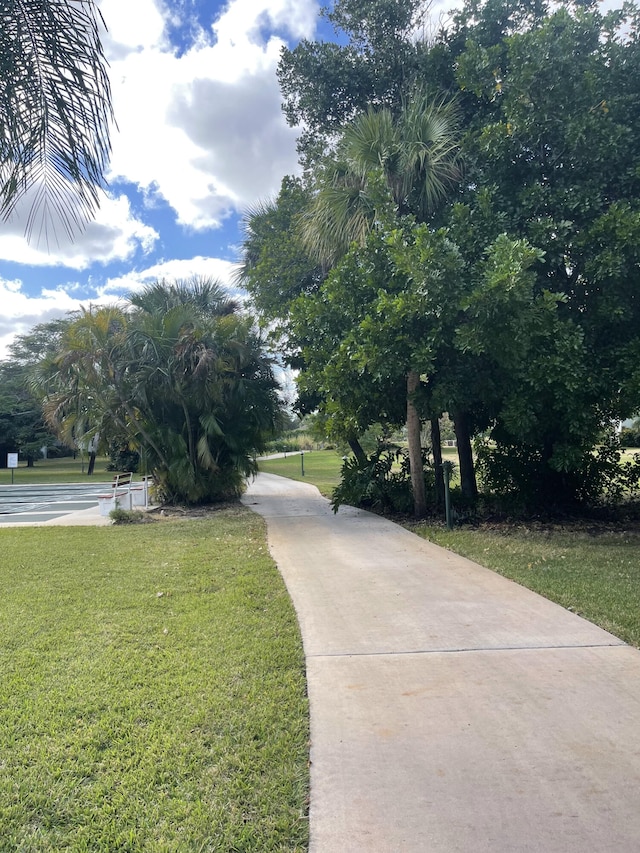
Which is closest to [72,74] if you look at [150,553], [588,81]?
[150,553]

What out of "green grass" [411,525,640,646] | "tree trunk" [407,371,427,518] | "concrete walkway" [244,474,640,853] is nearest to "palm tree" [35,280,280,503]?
"tree trunk" [407,371,427,518]

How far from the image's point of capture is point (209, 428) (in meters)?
12.8

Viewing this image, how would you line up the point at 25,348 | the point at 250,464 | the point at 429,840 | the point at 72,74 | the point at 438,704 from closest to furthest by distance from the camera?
1. the point at 429,840
2. the point at 72,74
3. the point at 438,704
4. the point at 250,464
5. the point at 25,348

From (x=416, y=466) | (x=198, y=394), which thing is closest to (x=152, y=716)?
(x=416, y=466)

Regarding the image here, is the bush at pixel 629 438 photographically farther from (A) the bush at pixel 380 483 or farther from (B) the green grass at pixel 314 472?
(B) the green grass at pixel 314 472

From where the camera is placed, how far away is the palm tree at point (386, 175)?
29.7 feet

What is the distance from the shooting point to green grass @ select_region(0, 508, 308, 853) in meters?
2.42

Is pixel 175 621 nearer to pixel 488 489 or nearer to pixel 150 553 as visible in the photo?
pixel 150 553

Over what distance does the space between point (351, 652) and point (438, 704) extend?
99 centimetres

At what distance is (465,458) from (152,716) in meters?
9.06

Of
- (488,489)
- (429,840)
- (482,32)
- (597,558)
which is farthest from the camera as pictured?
(488,489)

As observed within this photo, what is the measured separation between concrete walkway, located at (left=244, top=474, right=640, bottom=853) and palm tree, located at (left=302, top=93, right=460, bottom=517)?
4398 mm

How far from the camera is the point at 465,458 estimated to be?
1153 centimetres

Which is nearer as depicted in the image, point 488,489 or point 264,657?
point 264,657
